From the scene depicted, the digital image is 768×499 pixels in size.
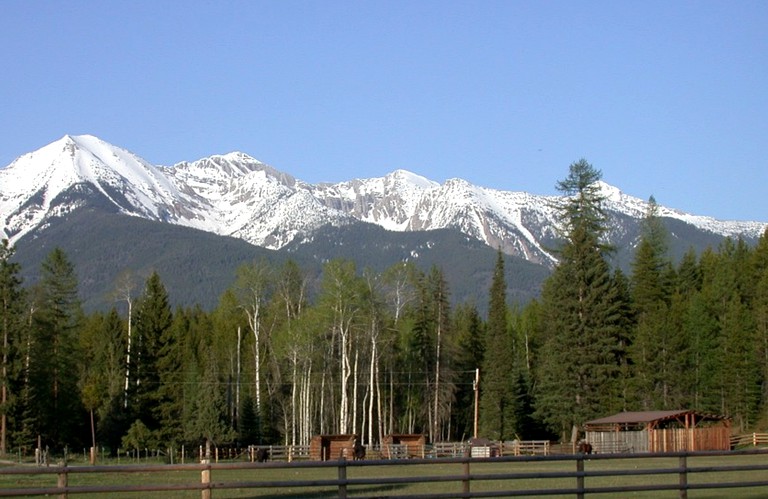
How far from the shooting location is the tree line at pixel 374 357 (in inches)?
2901

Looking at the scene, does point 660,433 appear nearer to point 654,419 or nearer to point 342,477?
point 654,419

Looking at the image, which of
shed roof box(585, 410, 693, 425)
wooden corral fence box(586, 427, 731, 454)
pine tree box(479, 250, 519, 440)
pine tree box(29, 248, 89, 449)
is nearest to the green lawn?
shed roof box(585, 410, 693, 425)

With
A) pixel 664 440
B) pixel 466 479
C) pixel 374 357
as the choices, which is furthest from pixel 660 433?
pixel 466 479

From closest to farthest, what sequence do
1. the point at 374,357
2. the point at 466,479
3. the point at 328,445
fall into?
the point at 466,479
the point at 328,445
the point at 374,357

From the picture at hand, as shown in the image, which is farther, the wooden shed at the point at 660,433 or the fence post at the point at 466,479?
the wooden shed at the point at 660,433

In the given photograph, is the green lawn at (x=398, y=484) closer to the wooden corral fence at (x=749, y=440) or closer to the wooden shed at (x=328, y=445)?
the wooden shed at (x=328, y=445)

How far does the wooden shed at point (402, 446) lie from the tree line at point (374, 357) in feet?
30.3

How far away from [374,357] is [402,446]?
592 inches

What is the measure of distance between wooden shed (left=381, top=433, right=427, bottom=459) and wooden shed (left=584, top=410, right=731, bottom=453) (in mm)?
9992

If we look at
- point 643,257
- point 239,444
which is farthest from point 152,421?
point 643,257

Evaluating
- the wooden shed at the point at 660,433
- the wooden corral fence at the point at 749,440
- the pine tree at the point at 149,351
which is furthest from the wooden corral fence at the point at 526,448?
the pine tree at the point at 149,351

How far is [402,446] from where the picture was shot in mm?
62125

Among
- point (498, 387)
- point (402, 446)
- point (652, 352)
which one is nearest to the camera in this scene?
point (402, 446)

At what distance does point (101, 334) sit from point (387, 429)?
79.5 feet
